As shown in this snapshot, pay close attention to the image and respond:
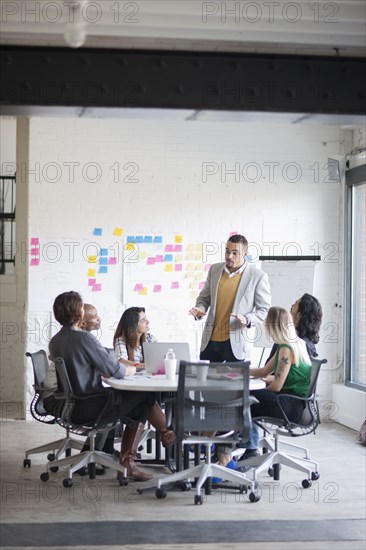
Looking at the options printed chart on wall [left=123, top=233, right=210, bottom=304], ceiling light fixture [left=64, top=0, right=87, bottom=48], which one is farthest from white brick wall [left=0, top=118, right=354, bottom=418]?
ceiling light fixture [left=64, top=0, right=87, bottom=48]

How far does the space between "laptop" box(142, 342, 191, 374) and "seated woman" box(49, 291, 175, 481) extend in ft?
0.71

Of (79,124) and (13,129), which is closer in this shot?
(79,124)

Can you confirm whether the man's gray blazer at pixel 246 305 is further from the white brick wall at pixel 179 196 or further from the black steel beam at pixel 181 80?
the black steel beam at pixel 181 80

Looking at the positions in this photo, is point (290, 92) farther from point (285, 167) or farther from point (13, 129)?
point (13, 129)

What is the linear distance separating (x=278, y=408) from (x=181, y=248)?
3109mm

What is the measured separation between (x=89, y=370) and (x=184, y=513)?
3.86 ft

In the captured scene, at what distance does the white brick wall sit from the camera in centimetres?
858

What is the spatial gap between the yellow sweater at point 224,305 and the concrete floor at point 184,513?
110cm

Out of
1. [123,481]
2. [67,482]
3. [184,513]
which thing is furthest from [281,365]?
[67,482]

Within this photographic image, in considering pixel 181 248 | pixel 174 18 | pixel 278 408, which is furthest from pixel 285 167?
pixel 174 18

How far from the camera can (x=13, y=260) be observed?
34.9 feet

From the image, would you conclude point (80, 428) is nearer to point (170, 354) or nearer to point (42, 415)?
point (42, 415)

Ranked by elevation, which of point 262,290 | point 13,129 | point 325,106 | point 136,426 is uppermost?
point 13,129

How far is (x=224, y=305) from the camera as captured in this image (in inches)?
263
